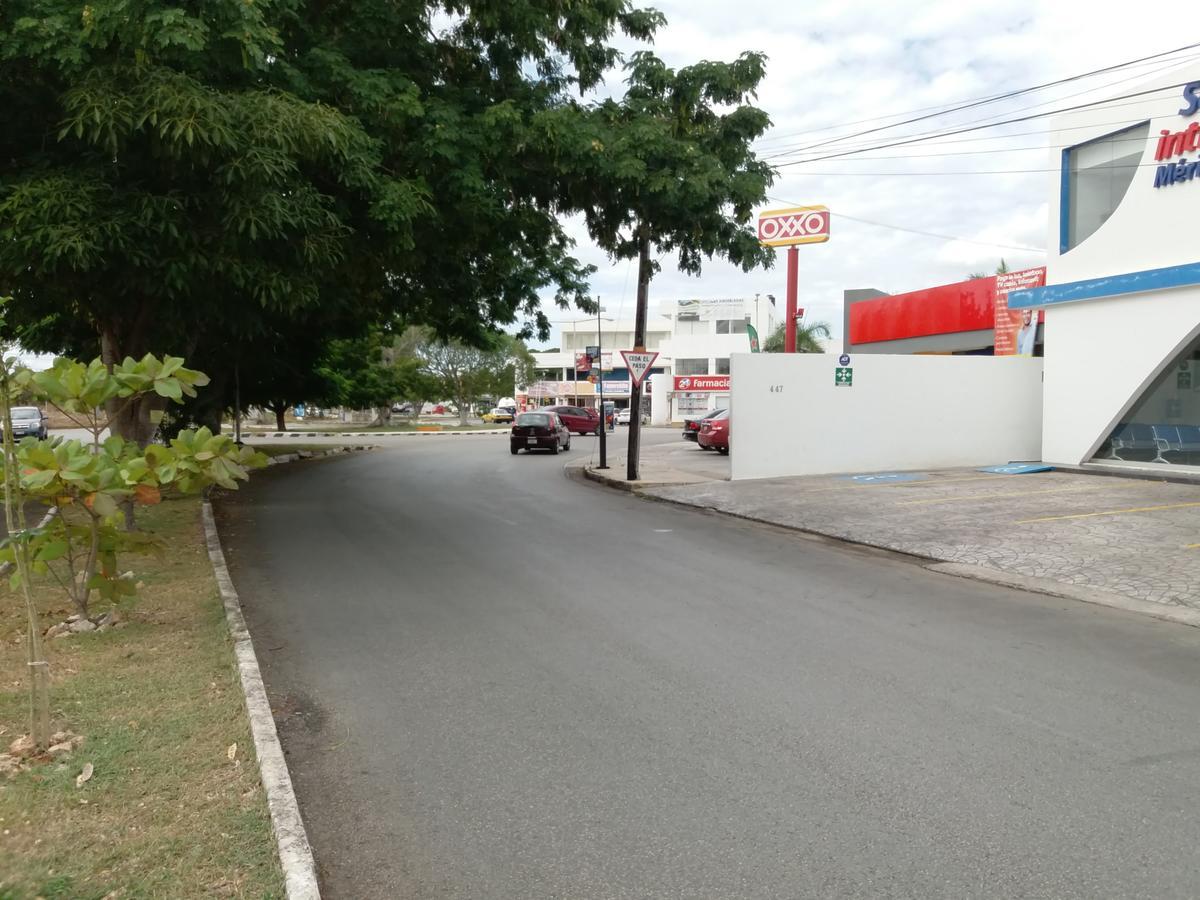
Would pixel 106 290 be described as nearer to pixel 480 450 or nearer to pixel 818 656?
pixel 818 656

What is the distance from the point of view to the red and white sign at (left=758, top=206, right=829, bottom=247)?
30.2 meters

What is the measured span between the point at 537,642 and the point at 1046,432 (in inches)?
645

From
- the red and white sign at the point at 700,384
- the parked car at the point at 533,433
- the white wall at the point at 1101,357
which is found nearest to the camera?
the white wall at the point at 1101,357

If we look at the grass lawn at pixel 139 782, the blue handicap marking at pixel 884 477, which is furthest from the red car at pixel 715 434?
the grass lawn at pixel 139 782

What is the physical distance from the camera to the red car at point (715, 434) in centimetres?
2808

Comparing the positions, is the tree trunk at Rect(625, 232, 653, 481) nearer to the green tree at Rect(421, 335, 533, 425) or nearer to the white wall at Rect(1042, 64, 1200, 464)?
the white wall at Rect(1042, 64, 1200, 464)

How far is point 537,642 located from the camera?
6.68 meters

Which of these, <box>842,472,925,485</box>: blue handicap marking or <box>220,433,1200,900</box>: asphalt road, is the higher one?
<box>842,472,925,485</box>: blue handicap marking

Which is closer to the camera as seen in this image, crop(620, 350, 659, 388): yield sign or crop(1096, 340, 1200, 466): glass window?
crop(1096, 340, 1200, 466): glass window

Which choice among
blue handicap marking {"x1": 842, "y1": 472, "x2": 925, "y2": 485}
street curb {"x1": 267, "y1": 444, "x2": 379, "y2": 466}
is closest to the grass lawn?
blue handicap marking {"x1": 842, "y1": 472, "x2": 925, "y2": 485}

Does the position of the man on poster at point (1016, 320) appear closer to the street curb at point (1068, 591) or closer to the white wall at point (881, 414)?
the white wall at point (881, 414)

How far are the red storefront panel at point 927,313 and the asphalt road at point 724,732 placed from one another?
2227cm

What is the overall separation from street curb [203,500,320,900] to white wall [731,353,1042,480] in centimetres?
1330

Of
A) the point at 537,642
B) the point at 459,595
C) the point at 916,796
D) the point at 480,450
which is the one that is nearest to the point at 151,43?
the point at 459,595
